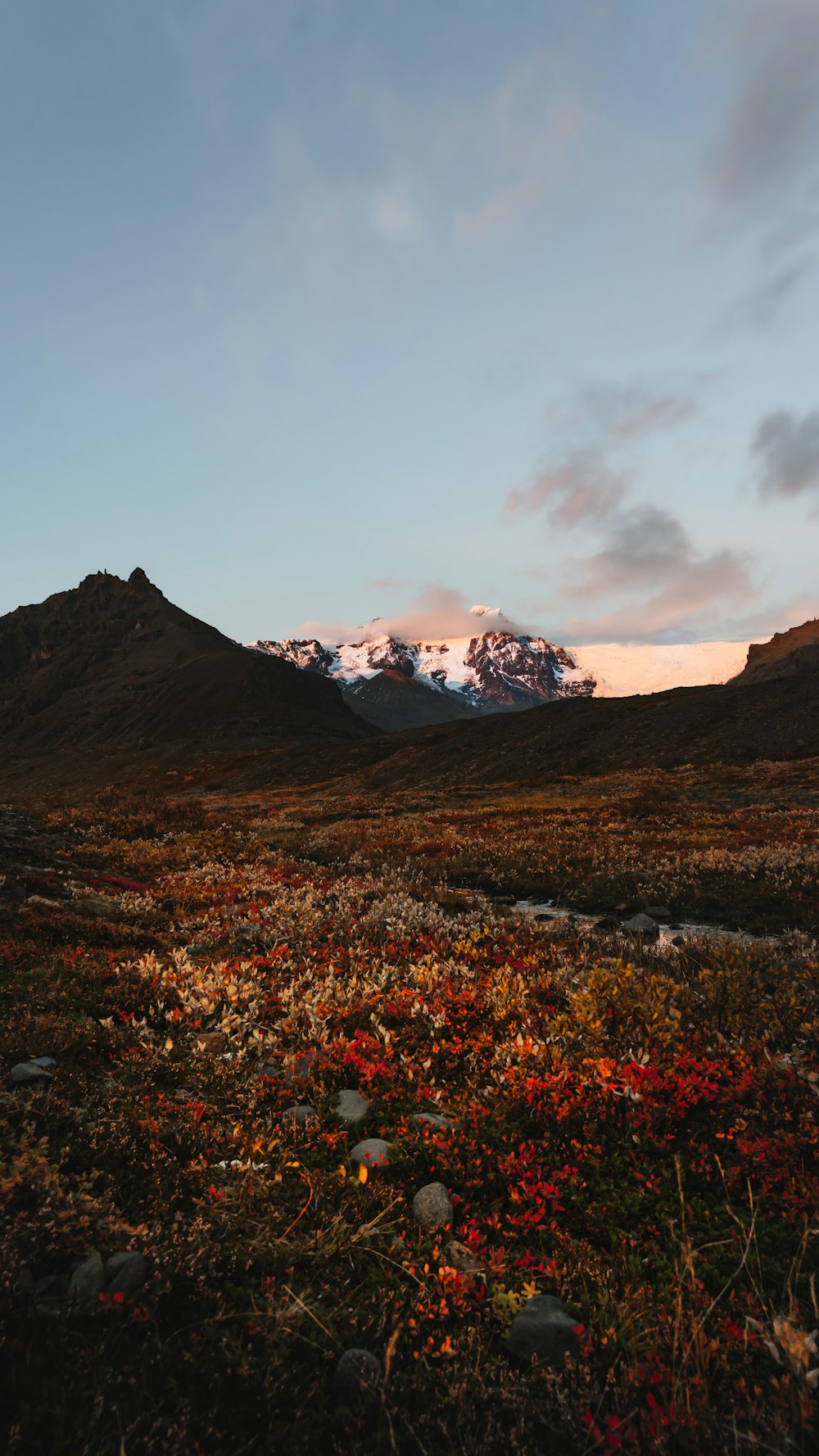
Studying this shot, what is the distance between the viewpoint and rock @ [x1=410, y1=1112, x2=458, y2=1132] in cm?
567

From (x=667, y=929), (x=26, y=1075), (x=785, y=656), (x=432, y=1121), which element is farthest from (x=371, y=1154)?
(x=785, y=656)

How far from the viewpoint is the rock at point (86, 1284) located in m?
3.37

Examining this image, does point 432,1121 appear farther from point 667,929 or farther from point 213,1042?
point 667,929

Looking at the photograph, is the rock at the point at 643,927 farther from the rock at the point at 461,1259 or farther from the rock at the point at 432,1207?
the rock at the point at 461,1259

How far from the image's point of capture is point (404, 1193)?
4895 millimetres

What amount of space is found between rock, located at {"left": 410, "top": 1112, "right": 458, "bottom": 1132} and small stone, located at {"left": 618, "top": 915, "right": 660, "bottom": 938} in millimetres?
8179

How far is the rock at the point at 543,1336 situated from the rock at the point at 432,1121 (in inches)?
78.0

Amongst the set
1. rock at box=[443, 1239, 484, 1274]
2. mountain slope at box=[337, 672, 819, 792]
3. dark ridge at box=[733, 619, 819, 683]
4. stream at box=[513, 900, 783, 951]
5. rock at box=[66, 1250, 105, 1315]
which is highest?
dark ridge at box=[733, 619, 819, 683]

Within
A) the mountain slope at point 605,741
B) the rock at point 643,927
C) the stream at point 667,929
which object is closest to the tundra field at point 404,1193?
the stream at point 667,929

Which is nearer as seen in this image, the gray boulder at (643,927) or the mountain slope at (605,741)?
the gray boulder at (643,927)

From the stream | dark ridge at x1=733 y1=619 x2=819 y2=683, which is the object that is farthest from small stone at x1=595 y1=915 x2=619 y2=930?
dark ridge at x1=733 y1=619 x2=819 y2=683

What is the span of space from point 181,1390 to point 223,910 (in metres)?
11.1

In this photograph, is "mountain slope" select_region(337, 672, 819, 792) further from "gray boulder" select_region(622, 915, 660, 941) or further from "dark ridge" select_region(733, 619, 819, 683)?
"gray boulder" select_region(622, 915, 660, 941)

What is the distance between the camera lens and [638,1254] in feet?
14.1
